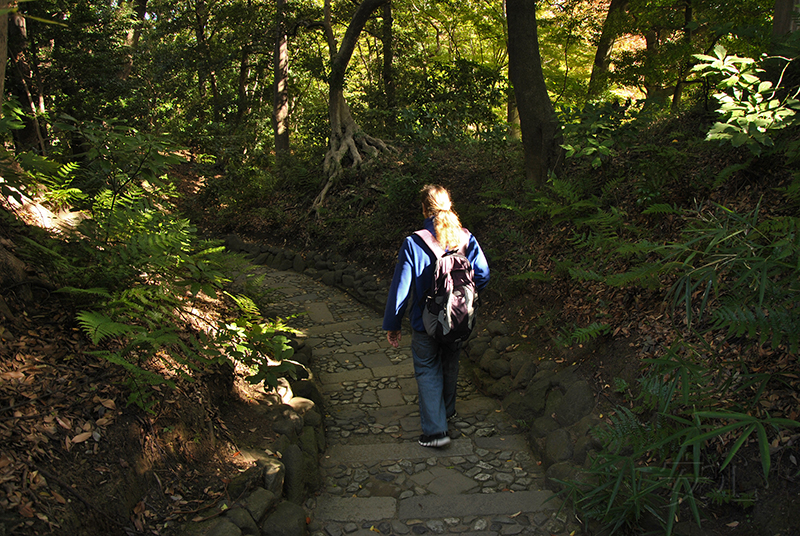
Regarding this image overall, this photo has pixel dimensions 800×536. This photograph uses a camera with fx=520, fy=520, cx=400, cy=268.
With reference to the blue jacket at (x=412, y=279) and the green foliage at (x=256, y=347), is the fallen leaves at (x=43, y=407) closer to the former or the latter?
the green foliage at (x=256, y=347)

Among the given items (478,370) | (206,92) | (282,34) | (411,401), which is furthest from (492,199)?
(206,92)

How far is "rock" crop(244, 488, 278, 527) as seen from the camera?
9.56 ft

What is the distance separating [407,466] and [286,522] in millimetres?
1236

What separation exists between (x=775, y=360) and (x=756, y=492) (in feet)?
2.77

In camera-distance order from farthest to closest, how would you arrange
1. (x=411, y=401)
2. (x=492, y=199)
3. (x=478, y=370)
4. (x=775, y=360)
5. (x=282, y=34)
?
(x=282, y=34), (x=492, y=199), (x=478, y=370), (x=411, y=401), (x=775, y=360)

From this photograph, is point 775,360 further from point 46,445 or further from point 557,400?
point 46,445

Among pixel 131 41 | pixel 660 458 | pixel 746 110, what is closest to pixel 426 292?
pixel 660 458

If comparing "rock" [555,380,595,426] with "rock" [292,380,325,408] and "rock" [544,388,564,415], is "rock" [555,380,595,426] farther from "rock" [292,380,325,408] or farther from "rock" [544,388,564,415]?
"rock" [292,380,325,408]

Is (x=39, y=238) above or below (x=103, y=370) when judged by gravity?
above

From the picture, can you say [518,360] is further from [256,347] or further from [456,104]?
[456,104]

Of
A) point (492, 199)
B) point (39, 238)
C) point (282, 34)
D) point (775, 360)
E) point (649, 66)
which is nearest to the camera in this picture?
point (775, 360)

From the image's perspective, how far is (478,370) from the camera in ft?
18.1

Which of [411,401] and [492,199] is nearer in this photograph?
[411,401]

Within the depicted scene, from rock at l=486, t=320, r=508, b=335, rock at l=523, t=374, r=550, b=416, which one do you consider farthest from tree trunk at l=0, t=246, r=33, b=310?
rock at l=486, t=320, r=508, b=335
